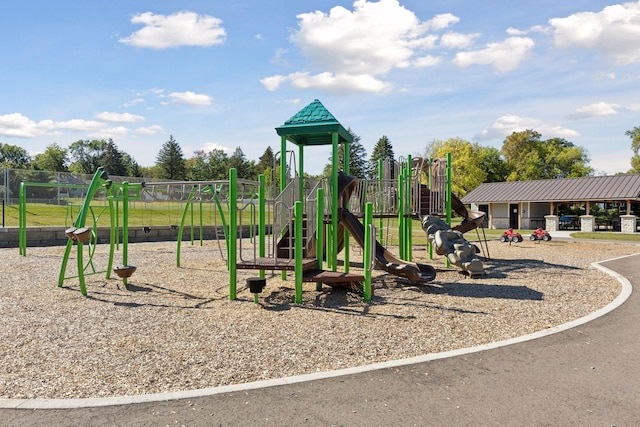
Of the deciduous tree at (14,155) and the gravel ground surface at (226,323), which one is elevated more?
the deciduous tree at (14,155)

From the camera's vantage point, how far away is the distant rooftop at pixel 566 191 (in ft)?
98.1

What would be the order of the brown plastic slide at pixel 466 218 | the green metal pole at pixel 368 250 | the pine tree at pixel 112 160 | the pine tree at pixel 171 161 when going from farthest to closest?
the pine tree at pixel 171 161, the pine tree at pixel 112 160, the brown plastic slide at pixel 466 218, the green metal pole at pixel 368 250

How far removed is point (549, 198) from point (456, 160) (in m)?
21.2

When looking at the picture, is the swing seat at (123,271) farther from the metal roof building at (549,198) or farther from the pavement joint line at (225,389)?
the metal roof building at (549,198)

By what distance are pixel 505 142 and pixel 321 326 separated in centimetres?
6322

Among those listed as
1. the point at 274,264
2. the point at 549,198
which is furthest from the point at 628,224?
the point at 274,264

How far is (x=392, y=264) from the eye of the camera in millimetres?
8914

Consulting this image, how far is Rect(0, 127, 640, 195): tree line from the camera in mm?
53594

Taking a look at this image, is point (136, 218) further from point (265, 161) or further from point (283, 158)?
point (265, 161)

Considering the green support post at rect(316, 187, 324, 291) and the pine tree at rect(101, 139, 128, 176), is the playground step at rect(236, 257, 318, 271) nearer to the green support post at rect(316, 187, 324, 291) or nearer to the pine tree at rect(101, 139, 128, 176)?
the green support post at rect(316, 187, 324, 291)

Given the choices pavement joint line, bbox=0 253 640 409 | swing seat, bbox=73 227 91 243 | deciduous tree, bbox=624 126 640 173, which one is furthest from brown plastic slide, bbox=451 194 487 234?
deciduous tree, bbox=624 126 640 173

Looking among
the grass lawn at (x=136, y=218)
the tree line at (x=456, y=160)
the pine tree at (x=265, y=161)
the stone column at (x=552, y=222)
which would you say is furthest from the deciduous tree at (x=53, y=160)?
the stone column at (x=552, y=222)

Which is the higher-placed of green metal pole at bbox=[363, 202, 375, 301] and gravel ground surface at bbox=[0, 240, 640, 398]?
green metal pole at bbox=[363, 202, 375, 301]

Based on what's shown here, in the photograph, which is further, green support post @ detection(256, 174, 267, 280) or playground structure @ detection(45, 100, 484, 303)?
green support post @ detection(256, 174, 267, 280)
